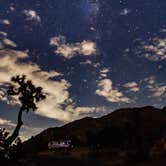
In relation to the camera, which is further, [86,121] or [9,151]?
[86,121]

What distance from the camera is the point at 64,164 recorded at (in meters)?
36.4

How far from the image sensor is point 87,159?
39.3 m

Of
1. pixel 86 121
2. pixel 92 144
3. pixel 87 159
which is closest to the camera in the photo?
pixel 87 159

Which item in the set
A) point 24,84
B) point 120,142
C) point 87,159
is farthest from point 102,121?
point 24,84

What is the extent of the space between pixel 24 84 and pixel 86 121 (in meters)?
41.2

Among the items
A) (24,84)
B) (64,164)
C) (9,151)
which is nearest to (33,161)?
(64,164)

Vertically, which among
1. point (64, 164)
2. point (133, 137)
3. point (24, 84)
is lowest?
point (64, 164)

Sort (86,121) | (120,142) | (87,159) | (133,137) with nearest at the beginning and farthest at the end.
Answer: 1. (87,159)
2. (133,137)
3. (120,142)
4. (86,121)

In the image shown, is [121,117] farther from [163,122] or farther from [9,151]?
[9,151]

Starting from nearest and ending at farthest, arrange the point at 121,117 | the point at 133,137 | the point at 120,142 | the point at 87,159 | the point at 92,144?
1. the point at 87,159
2. the point at 133,137
3. the point at 120,142
4. the point at 92,144
5. the point at 121,117

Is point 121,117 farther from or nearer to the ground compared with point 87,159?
farther from the ground

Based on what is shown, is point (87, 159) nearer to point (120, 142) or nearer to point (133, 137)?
point (133, 137)

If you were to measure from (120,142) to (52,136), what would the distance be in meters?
23.8

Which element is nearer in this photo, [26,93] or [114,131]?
[26,93]
